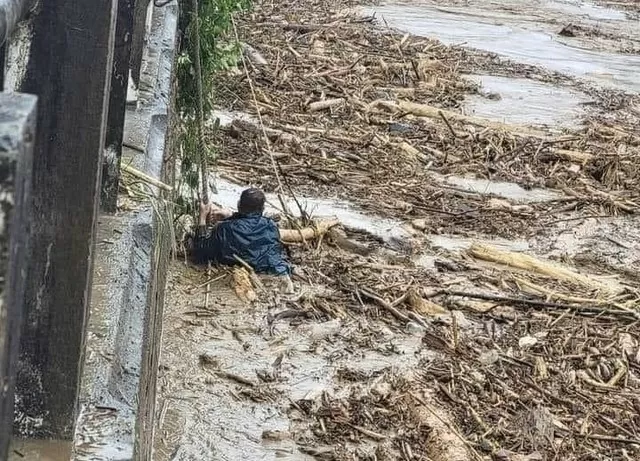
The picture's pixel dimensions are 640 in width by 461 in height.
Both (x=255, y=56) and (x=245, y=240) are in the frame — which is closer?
(x=245, y=240)

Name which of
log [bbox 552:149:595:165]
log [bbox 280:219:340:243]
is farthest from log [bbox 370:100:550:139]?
log [bbox 280:219:340:243]

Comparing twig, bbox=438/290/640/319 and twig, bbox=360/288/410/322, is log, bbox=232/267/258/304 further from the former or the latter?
twig, bbox=438/290/640/319

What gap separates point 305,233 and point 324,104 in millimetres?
3993

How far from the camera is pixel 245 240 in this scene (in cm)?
757

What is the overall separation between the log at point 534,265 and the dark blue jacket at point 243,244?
5.55ft

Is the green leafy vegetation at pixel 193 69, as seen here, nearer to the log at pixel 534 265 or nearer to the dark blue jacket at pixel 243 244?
the dark blue jacket at pixel 243 244

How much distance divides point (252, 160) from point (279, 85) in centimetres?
288

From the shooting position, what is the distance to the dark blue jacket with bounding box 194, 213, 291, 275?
7.55m

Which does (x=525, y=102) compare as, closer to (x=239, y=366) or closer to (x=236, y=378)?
(x=239, y=366)

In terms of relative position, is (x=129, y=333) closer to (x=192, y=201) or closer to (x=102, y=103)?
(x=102, y=103)

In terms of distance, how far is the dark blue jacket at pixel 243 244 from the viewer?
755 cm

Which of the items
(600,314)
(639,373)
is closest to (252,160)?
(600,314)

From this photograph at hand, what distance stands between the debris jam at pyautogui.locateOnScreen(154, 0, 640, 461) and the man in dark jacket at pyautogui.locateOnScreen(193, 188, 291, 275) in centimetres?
13

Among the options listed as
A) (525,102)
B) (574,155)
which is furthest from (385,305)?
(525,102)
